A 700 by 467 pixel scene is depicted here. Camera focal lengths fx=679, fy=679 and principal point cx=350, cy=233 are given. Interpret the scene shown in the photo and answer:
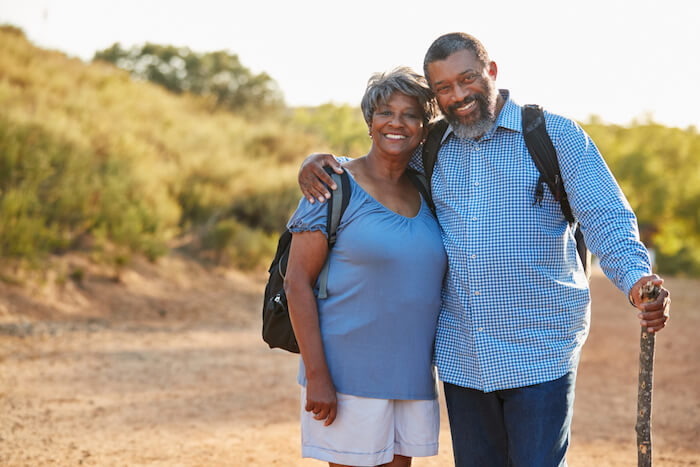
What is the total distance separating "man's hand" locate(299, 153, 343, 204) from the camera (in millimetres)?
2740

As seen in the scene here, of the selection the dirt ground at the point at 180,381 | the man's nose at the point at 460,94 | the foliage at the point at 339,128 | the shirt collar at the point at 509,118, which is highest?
the foliage at the point at 339,128

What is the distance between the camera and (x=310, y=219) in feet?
8.79

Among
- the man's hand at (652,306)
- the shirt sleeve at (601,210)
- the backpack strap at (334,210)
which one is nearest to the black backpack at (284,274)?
the backpack strap at (334,210)

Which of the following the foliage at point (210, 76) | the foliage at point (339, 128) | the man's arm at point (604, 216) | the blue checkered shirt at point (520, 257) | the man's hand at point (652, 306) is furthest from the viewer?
the foliage at point (210, 76)

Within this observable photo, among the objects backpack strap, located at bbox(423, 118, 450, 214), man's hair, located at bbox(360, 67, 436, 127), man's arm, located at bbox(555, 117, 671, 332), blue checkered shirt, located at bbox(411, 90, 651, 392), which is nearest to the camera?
man's arm, located at bbox(555, 117, 671, 332)

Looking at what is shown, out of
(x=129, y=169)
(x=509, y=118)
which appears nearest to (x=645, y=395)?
(x=509, y=118)

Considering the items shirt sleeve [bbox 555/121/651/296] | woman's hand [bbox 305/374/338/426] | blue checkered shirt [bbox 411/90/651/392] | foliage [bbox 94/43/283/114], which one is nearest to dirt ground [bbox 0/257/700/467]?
woman's hand [bbox 305/374/338/426]

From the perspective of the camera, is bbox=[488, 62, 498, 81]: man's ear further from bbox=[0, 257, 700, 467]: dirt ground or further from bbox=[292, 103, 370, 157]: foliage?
bbox=[292, 103, 370, 157]: foliage

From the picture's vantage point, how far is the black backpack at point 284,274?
107 inches

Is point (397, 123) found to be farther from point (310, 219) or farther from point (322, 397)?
point (322, 397)

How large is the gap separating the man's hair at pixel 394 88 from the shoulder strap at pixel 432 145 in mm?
100

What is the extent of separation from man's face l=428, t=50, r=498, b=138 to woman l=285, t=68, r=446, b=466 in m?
0.13

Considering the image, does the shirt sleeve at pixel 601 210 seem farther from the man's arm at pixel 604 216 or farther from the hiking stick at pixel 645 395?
the hiking stick at pixel 645 395

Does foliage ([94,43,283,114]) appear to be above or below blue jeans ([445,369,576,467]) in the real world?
above
